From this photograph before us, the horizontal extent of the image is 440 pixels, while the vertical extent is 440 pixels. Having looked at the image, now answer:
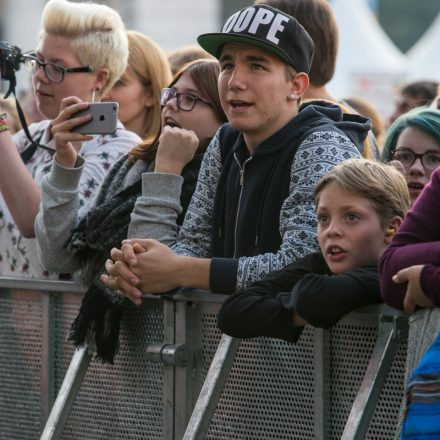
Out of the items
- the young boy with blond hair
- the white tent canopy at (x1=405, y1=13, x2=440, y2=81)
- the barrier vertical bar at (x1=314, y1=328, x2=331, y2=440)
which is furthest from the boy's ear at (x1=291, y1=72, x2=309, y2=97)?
the white tent canopy at (x1=405, y1=13, x2=440, y2=81)

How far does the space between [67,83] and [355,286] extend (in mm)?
2303

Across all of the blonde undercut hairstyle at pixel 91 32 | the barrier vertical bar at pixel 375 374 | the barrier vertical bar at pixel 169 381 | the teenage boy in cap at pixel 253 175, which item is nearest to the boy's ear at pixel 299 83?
the teenage boy in cap at pixel 253 175

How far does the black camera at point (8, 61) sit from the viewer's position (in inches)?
222

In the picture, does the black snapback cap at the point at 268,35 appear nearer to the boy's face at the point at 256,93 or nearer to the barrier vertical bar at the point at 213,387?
the boy's face at the point at 256,93

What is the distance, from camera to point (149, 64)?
616 centimetres

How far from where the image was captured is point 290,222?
14.0 feet

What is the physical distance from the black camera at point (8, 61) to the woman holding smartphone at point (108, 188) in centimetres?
58

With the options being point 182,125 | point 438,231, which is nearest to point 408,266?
point 438,231

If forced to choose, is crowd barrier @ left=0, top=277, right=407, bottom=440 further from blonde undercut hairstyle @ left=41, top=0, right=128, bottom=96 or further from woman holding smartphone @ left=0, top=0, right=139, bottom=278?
blonde undercut hairstyle @ left=41, top=0, right=128, bottom=96

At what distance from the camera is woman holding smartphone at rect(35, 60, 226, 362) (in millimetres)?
4863

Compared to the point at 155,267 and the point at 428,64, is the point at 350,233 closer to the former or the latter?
the point at 155,267

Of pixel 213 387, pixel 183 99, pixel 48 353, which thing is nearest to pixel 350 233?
pixel 213 387

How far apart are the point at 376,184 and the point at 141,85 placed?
235cm

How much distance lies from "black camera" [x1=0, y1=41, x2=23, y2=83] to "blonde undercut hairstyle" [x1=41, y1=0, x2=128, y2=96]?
20cm
